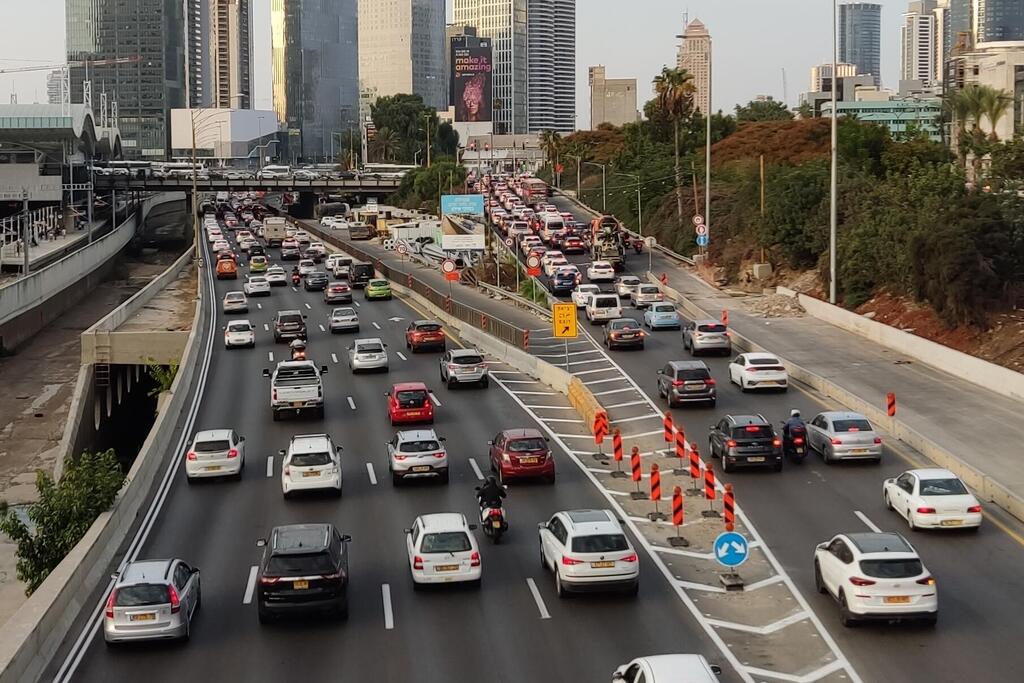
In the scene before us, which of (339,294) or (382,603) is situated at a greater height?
(339,294)

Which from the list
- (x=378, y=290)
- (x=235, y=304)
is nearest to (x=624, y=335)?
(x=235, y=304)

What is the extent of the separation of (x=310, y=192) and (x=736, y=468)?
15187 centimetres

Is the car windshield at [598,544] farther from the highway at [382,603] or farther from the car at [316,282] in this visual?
the car at [316,282]

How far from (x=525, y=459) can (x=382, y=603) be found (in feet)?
30.7

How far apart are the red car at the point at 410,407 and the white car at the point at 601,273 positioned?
115 feet

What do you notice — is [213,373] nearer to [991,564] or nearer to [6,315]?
[6,315]

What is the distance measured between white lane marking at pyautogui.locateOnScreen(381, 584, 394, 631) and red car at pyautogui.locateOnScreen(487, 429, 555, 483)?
8233 millimetres

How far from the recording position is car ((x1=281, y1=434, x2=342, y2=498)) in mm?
31672

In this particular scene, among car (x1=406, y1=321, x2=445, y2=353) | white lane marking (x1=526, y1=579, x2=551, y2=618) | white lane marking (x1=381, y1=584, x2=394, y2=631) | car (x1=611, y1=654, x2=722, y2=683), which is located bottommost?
white lane marking (x1=381, y1=584, x2=394, y2=631)

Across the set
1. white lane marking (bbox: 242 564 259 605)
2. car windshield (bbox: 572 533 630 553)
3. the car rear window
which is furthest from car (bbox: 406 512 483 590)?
the car rear window

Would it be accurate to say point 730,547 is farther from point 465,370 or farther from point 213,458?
point 465,370

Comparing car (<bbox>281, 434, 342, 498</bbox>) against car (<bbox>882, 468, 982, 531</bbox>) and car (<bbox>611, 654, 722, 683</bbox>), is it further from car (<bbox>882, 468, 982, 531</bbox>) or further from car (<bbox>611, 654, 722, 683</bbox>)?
car (<bbox>611, 654, 722, 683</bbox>)

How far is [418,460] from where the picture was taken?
32781 millimetres

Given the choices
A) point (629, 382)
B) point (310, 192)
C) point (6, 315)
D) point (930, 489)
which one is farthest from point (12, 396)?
point (310, 192)
